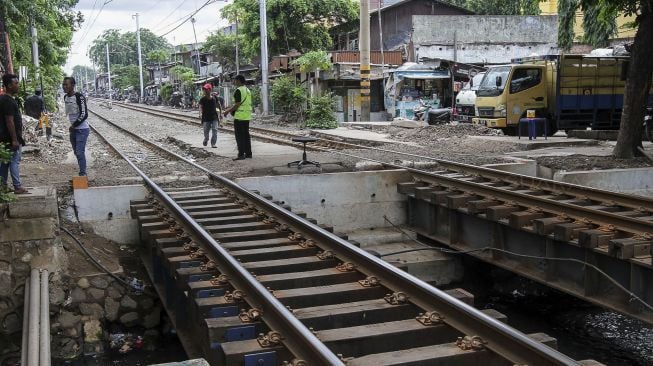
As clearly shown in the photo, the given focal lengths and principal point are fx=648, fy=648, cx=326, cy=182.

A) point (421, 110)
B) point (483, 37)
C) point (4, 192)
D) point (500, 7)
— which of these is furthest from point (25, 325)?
point (500, 7)

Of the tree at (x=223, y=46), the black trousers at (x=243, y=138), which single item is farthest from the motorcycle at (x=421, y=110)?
the tree at (x=223, y=46)

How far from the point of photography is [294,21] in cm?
4359

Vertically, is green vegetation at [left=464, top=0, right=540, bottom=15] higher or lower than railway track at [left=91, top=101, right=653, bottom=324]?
higher

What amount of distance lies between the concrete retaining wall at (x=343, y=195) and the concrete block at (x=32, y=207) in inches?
145

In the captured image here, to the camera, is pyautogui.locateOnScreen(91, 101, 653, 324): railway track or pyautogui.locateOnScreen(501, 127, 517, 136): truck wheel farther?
pyautogui.locateOnScreen(501, 127, 517, 136): truck wheel

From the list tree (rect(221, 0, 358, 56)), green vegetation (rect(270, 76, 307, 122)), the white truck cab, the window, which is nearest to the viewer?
the window

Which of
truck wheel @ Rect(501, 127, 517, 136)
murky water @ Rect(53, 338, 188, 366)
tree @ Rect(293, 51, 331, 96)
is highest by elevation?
tree @ Rect(293, 51, 331, 96)

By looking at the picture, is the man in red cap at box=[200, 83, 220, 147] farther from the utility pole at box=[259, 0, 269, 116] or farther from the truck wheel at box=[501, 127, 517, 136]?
the utility pole at box=[259, 0, 269, 116]

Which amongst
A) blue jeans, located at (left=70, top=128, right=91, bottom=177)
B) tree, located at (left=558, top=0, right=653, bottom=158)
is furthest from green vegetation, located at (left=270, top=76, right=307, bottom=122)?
blue jeans, located at (left=70, top=128, right=91, bottom=177)

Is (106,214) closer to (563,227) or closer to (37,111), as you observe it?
(563,227)

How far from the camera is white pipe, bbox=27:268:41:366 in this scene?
5.07 meters

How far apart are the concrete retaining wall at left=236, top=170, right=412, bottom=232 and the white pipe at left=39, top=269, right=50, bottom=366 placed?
410cm

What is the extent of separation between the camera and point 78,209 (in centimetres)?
951

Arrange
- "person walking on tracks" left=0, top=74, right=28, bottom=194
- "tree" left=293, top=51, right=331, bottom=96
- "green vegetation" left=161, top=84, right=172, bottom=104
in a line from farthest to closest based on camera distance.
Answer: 1. "green vegetation" left=161, top=84, right=172, bottom=104
2. "tree" left=293, top=51, right=331, bottom=96
3. "person walking on tracks" left=0, top=74, right=28, bottom=194
